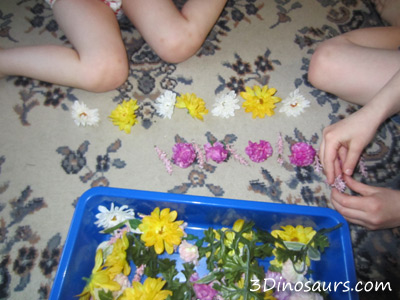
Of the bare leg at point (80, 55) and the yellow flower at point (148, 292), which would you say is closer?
the yellow flower at point (148, 292)

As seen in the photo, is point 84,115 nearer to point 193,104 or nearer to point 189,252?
point 193,104

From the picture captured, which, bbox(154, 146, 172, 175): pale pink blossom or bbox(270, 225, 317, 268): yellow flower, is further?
bbox(154, 146, 172, 175): pale pink blossom

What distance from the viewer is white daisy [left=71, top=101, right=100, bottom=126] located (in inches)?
32.9

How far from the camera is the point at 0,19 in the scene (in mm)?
1023

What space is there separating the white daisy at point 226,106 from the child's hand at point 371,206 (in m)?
0.36

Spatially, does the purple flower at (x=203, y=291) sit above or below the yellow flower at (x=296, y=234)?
below

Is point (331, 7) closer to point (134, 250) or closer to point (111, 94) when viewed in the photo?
point (111, 94)

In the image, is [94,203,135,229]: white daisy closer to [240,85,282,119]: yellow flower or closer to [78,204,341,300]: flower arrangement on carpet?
[78,204,341,300]: flower arrangement on carpet

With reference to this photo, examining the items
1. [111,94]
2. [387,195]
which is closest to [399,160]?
[387,195]

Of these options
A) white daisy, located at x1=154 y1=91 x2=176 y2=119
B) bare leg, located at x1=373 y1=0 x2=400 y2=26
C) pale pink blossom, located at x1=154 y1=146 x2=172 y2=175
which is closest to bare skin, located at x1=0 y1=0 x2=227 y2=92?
white daisy, located at x1=154 y1=91 x2=176 y2=119

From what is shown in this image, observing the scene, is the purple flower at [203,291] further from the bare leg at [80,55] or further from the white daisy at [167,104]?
the bare leg at [80,55]

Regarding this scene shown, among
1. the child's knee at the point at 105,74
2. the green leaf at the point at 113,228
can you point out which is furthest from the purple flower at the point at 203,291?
the child's knee at the point at 105,74

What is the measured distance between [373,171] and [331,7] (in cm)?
63

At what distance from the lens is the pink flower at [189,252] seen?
665 millimetres
